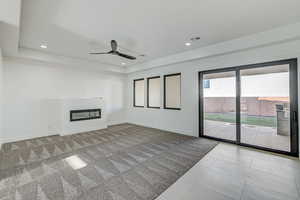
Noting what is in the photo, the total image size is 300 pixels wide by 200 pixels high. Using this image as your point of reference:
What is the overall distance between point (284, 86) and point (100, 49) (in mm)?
5636

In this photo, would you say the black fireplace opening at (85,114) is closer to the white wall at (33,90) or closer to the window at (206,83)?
the white wall at (33,90)

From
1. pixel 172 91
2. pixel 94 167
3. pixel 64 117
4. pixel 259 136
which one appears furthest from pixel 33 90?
Result: pixel 259 136

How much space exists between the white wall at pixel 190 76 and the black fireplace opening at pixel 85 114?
2010 millimetres

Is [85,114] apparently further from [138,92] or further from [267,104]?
[267,104]

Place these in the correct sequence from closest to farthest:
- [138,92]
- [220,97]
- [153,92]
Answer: [220,97]
[153,92]
[138,92]

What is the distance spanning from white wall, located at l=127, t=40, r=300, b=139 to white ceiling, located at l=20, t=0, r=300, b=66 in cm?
63

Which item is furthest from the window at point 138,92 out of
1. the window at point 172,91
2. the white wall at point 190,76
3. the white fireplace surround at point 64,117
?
the white fireplace surround at point 64,117

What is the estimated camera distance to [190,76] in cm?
521

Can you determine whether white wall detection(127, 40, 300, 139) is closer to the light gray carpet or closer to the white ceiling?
the white ceiling

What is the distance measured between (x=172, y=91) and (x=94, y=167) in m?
4.14

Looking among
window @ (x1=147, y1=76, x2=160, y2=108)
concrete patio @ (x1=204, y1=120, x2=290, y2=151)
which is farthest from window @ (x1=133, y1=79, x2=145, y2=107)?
concrete patio @ (x1=204, y1=120, x2=290, y2=151)

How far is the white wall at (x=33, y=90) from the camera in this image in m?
4.47

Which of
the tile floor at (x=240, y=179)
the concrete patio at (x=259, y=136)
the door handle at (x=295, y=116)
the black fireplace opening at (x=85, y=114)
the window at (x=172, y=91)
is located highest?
the window at (x=172, y=91)

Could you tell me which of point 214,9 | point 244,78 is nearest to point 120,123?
point 244,78
